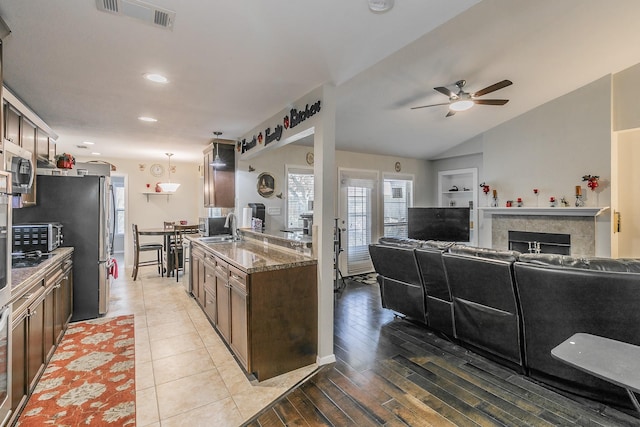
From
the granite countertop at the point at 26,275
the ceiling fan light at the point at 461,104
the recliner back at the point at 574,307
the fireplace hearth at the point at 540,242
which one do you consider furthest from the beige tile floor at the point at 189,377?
the fireplace hearth at the point at 540,242

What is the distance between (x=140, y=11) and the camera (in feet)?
5.44

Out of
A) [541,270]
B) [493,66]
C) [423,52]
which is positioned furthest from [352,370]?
[493,66]

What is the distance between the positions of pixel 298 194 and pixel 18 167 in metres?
3.61

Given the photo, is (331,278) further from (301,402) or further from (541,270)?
(541,270)

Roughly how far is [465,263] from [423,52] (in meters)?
2.06

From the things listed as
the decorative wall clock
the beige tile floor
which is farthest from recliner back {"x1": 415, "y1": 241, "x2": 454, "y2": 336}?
the decorative wall clock

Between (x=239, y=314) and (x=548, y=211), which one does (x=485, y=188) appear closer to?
(x=548, y=211)

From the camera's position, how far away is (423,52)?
294 centimetres

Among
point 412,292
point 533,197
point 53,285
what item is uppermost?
point 533,197

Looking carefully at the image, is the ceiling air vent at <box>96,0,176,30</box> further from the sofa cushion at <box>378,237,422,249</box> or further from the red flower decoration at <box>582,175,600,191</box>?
the red flower decoration at <box>582,175,600,191</box>

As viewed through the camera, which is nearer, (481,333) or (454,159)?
(481,333)

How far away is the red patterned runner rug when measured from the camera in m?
1.99

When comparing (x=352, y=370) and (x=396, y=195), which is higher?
(x=396, y=195)

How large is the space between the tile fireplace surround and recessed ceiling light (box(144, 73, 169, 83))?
5557 millimetres
